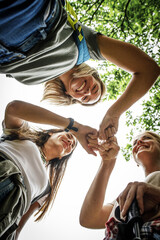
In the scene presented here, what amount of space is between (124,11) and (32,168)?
4862mm

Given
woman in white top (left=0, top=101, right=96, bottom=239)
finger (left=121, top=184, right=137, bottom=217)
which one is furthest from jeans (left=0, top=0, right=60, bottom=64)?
finger (left=121, top=184, right=137, bottom=217)

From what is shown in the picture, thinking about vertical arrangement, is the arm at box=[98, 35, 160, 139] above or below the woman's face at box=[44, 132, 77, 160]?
above

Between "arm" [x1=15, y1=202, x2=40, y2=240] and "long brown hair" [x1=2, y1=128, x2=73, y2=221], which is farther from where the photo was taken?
"long brown hair" [x1=2, y1=128, x2=73, y2=221]

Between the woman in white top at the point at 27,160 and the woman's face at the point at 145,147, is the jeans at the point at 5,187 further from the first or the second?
the woman's face at the point at 145,147

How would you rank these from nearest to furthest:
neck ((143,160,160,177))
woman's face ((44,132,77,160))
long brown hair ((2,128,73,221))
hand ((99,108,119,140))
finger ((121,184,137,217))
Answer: finger ((121,184,137,217))
hand ((99,108,119,140))
neck ((143,160,160,177))
long brown hair ((2,128,73,221))
woman's face ((44,132,77,160))

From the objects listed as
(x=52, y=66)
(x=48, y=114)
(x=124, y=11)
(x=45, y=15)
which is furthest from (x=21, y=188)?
(x=124, y=11)

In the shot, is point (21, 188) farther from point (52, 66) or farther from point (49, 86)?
point (49, 86)

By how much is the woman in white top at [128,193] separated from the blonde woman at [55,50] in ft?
1.73

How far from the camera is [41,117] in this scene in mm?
2344

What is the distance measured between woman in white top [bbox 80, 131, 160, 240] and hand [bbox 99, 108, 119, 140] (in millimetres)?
220

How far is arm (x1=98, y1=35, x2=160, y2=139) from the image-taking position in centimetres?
174

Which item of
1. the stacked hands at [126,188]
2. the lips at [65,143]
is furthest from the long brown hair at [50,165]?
the stacked hands at [126,188]

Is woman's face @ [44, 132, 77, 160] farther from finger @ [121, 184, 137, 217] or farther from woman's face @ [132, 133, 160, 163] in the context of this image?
finger @ [121, 184, 137, 217]

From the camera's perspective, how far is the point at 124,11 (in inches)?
182
